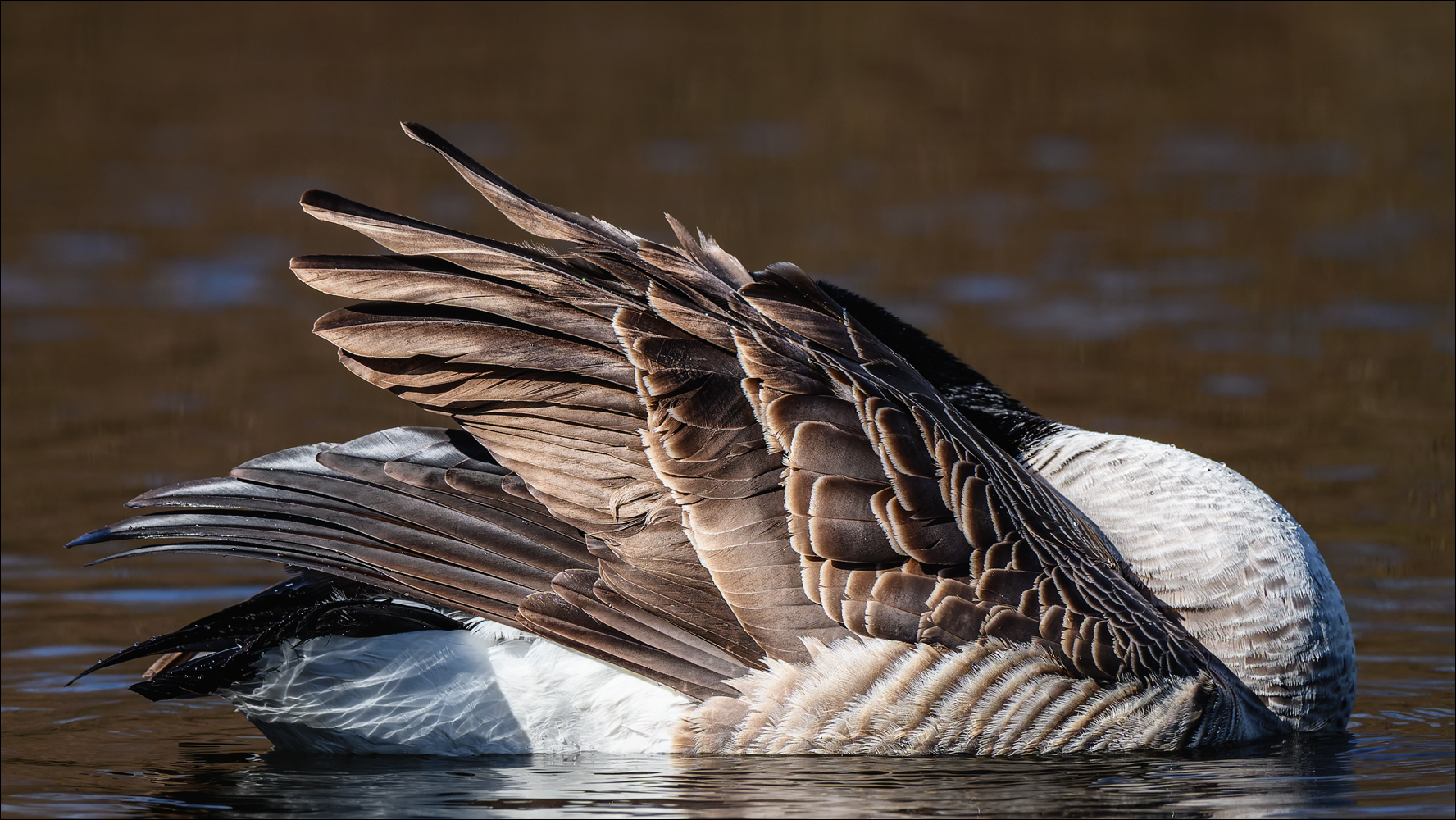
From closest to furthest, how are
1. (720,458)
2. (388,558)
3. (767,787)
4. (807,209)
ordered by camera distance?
(767,787), (720,458), (388,558), (807,209)

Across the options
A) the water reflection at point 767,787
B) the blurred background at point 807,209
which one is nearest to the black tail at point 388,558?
the water reflection at point 767,787

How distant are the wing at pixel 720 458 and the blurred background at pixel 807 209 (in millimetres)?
1837

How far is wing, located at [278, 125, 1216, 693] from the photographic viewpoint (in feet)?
21.2

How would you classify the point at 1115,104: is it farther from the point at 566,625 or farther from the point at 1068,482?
the point at 566,625

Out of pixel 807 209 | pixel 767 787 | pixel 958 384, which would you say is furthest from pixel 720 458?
pixel 807 209

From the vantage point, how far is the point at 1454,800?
6.43 meters

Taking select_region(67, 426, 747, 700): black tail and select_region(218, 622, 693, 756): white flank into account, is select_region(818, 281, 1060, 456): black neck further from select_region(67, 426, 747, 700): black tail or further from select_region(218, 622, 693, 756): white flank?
select_region(218, 622, 693, 756): white flank

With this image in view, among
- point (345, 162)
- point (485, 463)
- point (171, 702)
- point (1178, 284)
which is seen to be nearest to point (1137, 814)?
point (485, 463)

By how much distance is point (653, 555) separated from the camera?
6.62 m

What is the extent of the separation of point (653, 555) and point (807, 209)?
1060 centimetres

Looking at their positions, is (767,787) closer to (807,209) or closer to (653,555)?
(653,555)

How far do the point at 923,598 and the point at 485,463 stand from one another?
1.72 metres

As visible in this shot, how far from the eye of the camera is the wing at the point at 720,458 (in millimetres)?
6449

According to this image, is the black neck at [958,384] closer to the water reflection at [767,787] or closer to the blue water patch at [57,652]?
the water reflection at [767,787]
